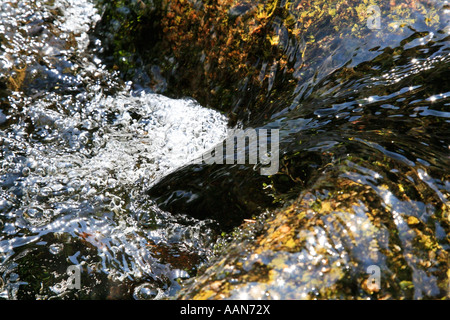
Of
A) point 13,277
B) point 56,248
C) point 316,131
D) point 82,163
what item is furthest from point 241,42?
point 13,277

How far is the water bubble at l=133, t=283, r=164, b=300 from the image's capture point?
255 centimetres

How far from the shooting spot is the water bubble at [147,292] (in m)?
2.55

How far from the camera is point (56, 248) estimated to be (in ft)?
9.29

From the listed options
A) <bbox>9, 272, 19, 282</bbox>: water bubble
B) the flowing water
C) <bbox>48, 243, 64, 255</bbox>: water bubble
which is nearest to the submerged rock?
the flowing water

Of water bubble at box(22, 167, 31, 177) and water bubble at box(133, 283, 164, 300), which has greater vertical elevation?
water bubble at box(22, 167, 31, 177)

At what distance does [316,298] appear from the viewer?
1.72 m

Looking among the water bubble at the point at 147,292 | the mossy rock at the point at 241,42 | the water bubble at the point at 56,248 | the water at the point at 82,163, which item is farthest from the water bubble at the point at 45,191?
the mossy rock at the point at 241,42

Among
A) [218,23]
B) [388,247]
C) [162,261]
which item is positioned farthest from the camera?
[218,23]

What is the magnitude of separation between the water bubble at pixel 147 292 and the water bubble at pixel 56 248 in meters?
0.67

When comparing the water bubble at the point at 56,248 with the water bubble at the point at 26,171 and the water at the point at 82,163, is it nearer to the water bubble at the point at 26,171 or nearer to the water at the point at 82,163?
the water at the point at 82,163

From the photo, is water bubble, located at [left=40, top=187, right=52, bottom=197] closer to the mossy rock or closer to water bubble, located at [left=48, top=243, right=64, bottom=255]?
water bubble, located at [left=48, top=243, right=64, bottom=255]
